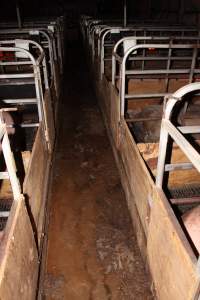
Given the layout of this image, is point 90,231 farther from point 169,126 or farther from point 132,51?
point 132,51

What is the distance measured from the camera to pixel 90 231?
9.77ft

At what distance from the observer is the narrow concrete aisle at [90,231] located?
2406mm

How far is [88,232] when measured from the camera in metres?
2.96

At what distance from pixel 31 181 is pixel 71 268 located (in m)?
1.02

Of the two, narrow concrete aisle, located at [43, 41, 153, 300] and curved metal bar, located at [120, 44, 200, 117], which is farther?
curved metal bar, located at [120, 44, 200, 117]

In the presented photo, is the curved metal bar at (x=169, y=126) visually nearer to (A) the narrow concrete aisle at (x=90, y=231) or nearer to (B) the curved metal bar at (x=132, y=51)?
(A) the narrow concrete aisle at (x=90, y=231)

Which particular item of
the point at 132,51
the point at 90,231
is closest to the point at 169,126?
the point at 90,231

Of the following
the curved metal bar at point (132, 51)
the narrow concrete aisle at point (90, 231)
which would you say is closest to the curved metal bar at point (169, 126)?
the narrow concrete aisle at point (90, 231)

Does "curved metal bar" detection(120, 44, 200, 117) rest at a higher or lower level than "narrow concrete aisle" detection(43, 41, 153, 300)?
higher

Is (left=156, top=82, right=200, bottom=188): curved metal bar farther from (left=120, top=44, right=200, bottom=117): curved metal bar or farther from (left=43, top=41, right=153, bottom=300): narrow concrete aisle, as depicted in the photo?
(left=120, top=44, right=200, bottom=117): curved metal bar

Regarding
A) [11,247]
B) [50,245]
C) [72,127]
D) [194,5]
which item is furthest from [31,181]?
[194,5]

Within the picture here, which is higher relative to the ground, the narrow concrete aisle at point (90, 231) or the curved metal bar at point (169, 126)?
the curved metal bar at point (169, 126)

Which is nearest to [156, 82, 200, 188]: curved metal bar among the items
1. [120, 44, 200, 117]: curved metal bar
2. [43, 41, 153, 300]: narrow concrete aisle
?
[43, 41, 153, 300]: narrow concrete aisle

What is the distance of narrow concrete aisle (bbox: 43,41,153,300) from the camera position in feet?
7.89
